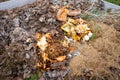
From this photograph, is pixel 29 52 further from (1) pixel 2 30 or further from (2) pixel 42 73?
(1) pixel 2 30

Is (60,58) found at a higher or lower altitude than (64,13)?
lower

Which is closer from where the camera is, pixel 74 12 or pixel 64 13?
pixel 64 13

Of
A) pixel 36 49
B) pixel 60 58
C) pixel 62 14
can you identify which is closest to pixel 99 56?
pixel 60 58

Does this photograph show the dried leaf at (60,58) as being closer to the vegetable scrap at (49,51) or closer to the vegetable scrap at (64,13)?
the vegetable scrap at (49,51)

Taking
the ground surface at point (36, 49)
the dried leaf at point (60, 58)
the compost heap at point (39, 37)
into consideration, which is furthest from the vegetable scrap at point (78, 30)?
the dried leaf at point (60, 58)

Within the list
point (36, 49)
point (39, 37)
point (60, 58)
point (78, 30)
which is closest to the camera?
point (60, 58)

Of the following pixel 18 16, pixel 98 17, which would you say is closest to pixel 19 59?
pixel 18 16

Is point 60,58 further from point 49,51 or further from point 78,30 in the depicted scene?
point 78,30
